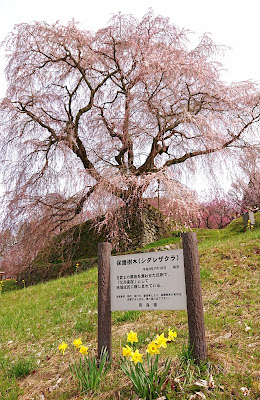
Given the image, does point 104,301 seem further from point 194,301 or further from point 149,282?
point 194,301

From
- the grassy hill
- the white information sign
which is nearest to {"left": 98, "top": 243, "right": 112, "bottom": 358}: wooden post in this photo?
the white information sign

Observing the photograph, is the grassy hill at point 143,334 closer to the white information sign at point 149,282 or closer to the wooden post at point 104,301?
the wooden post at point 104,301

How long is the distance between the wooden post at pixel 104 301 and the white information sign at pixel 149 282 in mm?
59

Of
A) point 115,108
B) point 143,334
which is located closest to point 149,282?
point 143,334

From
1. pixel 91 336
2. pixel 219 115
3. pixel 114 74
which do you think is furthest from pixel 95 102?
pixel 91 336

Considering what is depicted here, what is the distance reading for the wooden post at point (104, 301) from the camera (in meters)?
3.46

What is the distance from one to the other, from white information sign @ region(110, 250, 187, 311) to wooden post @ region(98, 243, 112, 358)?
59 mm

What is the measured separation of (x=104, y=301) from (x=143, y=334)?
0.77m

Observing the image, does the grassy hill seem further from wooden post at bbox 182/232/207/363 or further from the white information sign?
the white information sign

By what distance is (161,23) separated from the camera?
11594 millimetres

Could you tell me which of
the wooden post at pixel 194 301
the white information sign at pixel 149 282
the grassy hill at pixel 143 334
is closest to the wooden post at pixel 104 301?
the white information sign at pixel 149 282

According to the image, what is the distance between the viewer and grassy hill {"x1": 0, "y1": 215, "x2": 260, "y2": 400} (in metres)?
2.85

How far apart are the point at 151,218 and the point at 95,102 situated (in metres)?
5.20

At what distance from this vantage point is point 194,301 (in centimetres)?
310
